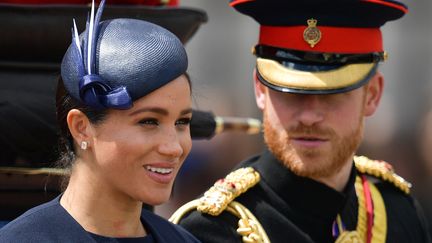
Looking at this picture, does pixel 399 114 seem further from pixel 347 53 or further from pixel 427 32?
pixel 347 53

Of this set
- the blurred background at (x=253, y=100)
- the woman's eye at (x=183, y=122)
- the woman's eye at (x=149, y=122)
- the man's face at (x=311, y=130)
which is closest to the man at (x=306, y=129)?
the man's face at (x=311, y=130)

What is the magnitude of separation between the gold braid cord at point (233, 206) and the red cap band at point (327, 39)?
21.0 inches

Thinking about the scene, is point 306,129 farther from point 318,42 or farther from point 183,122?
point 183,122

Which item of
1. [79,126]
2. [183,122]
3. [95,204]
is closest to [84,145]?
[79,126]

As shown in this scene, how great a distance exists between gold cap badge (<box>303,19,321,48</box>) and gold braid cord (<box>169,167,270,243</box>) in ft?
1.85

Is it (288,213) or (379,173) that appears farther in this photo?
(379,173)

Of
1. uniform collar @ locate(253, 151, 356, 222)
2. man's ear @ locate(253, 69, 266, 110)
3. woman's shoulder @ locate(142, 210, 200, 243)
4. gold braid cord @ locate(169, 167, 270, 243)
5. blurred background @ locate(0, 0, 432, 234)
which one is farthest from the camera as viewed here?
blurred background @ locate(0, 0, 432, 234)

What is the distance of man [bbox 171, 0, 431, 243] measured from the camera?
13.0 ft

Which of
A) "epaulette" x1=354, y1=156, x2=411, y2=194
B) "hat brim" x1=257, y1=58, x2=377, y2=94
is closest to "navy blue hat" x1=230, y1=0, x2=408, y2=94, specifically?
"hat brim" x1=257, y1=58, x2=377, y2=94

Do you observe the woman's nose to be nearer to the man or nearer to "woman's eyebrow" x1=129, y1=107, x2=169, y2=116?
"woman's eyebrow" x1=129, y1=107, x2=169, y2=116

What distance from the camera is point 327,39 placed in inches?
161

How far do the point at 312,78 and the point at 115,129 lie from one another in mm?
1157

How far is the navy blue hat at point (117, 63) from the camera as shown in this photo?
301 cm

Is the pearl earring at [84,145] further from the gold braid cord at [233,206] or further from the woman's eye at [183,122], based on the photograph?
the gold braid cord at [233,206]
